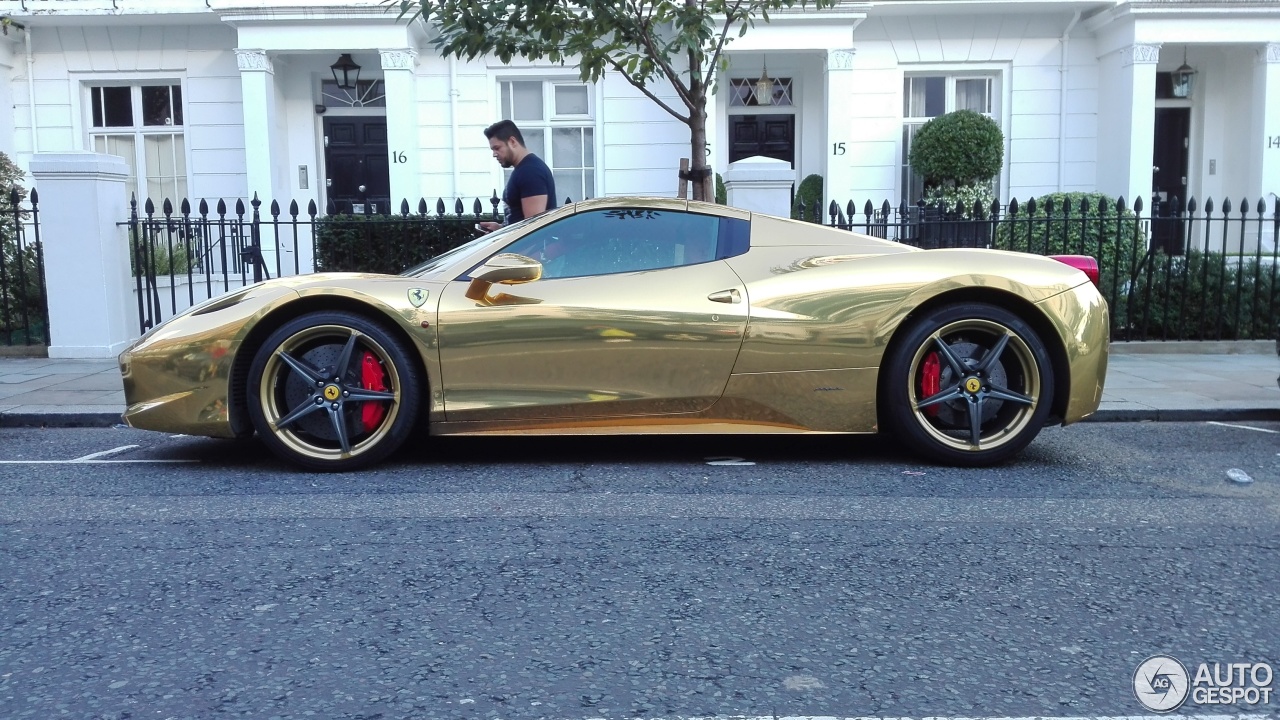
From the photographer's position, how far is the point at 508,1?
7.08 metres

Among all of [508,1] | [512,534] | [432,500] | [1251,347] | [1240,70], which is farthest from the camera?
[1240,70]

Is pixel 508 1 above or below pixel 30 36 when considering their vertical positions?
below

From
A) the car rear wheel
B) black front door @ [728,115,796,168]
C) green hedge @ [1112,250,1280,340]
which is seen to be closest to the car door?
the car rear wheel

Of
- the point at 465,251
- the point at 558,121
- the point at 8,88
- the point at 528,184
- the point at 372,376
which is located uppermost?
the point at 8,88

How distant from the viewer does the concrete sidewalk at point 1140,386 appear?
6512mm

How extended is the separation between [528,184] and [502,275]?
2236mm

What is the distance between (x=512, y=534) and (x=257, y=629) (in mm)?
1097

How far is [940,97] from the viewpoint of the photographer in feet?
51.7

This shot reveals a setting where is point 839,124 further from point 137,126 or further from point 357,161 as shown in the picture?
point 137,126

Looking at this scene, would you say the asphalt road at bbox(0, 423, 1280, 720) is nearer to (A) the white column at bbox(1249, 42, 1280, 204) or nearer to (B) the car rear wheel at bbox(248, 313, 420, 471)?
(B) the car rear wheel at bbox(248, 313, 420, 471)

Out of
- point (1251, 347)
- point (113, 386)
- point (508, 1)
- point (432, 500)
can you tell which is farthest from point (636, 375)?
point (1251, 347)

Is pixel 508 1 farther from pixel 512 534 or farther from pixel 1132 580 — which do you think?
pixel 1132 580

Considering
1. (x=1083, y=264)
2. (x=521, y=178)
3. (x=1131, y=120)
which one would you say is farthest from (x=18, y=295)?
(x=1131, y=120)

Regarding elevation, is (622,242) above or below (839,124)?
below
